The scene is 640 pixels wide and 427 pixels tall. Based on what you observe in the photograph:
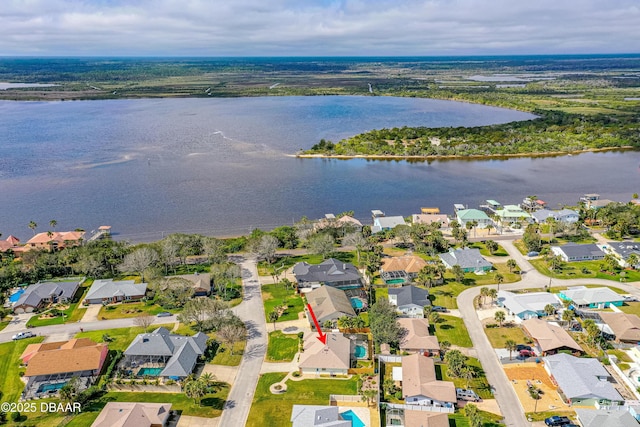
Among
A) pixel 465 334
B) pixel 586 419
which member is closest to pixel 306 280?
pixel 465 334

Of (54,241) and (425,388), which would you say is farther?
(54,241)

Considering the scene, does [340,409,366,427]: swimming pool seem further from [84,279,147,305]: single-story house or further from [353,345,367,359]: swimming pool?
[84,279,147,305]: single-story house

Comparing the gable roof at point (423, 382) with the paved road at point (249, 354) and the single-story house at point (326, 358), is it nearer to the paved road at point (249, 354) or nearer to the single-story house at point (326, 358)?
the single-story house at point (326, 358)

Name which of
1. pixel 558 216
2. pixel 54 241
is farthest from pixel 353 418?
pixel 558 216

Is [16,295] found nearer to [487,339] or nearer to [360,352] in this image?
[360,352]

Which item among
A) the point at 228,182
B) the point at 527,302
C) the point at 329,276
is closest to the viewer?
the point at 527,302

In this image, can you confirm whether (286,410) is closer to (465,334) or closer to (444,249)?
(465,334)

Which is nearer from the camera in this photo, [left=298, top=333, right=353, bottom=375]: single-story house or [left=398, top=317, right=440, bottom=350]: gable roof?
[left=298, top=333, right=353, bottom=375]: single-story house

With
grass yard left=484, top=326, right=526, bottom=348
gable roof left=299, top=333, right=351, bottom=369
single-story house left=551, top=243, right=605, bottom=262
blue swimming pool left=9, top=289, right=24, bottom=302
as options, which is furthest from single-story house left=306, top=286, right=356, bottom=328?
blue swimming pool left=9, top=289, right=24, bottom=302
